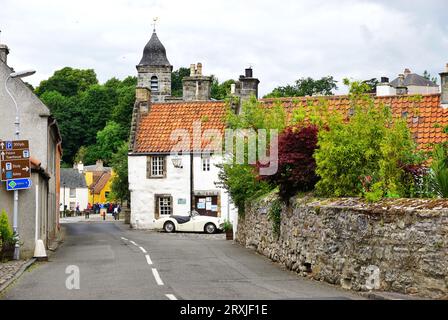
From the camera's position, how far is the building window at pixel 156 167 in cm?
5250

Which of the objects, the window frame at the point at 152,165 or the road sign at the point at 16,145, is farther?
the window frame at the point at 152,165

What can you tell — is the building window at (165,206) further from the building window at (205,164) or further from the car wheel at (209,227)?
the car wheel at (209,227)

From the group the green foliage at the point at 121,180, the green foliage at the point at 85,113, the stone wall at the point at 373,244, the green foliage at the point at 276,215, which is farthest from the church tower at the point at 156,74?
the stone wall at the point at 373,244

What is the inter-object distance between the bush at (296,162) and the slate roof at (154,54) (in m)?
73.9

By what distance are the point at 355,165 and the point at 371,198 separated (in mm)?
2511

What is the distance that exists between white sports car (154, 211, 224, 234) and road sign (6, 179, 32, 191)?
1957 centimetres

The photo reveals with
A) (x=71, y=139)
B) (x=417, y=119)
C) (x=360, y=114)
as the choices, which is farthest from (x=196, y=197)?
(x=71, y=139)

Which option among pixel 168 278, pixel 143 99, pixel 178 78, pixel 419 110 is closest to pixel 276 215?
pixel 168 278

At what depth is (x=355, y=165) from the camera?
63.0 ft

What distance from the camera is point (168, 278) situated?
18547 millimetres

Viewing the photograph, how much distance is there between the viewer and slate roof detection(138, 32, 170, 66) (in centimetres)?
9562

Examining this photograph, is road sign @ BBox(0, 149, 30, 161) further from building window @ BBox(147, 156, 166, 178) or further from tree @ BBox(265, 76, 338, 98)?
tree @ BBox(265, 76, 338, 98)
